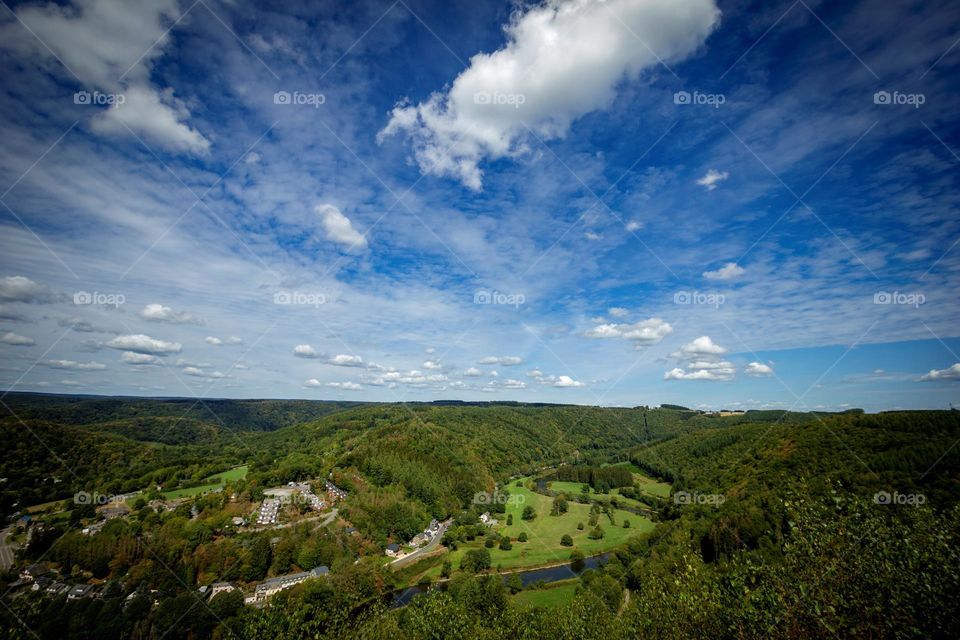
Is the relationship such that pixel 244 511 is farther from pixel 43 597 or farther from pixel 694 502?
pixel 694 502

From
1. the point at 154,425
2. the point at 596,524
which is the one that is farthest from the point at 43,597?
the point at 154,425

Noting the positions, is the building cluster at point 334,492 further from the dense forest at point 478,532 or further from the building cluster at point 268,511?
the building cluster at point 268,511

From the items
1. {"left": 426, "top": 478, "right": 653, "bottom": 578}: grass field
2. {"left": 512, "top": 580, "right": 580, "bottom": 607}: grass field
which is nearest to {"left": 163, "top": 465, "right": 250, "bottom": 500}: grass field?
{"left": 426, "top": 478, "right": 653, "bottom": 578}: grass field

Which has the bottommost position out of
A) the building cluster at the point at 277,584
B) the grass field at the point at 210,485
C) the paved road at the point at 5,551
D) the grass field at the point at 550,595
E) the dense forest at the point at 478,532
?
the building cluster at the point at 277,584

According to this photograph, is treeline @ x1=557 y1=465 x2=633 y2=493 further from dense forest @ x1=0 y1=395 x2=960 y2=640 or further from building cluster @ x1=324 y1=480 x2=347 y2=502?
building cluster @ x1=324 y1=480 x2=347 y2=502

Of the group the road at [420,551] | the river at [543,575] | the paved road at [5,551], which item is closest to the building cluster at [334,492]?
the road at [420,551]

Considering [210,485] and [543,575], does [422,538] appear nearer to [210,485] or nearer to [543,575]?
[543,575]
